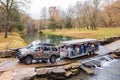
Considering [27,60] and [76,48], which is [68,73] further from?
[76,48]

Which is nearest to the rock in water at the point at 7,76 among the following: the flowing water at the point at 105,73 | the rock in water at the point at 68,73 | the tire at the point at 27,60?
the tire at the point at 27,60

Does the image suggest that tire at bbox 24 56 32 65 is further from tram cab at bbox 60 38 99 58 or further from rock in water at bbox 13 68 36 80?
tram cab at bbox 60 38 99 58

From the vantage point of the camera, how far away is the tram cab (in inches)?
941

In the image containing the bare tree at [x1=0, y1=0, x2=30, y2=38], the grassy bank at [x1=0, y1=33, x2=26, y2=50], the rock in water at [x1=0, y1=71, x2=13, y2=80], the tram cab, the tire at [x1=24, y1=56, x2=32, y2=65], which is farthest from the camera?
the bare tree at [x1=0, y1=0, x2=30, y2=38]

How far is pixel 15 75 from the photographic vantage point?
1652 centimetres

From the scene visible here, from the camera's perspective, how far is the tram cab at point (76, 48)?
78.4 ft

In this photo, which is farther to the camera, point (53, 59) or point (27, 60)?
point (53, 59)

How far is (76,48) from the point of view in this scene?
24.6 metres

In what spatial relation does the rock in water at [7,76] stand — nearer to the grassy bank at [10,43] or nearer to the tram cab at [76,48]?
the tram cab at [76,48]

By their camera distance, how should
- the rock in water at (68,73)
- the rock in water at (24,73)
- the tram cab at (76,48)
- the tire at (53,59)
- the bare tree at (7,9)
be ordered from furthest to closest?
the bare tree at (7,9), the tram cab at (76,48), the tire at (53,59), the rock in water at (68,73), the rock in water at (24,73)

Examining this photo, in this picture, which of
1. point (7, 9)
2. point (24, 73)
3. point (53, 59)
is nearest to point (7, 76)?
point (24, 73)

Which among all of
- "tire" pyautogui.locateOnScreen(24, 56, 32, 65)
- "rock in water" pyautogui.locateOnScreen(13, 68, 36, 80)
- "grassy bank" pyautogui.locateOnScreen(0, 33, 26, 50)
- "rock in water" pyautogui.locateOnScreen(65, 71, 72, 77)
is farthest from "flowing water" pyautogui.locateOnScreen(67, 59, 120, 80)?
"grassy bank" pyautogui.locateOnScreen(0, 33, 26, 50)

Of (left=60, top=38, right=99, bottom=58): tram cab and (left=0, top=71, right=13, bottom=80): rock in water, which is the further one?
(left=60, top=38, right=99, bottom=58): tram cab

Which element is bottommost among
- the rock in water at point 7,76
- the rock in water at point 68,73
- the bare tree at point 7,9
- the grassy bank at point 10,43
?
the rock in water at point 68,73
